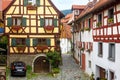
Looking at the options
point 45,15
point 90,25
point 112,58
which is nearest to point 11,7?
point 45,15

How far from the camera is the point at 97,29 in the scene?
3231 centimetres

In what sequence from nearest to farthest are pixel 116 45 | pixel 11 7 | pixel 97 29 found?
pixel 116 45 → pixel 97 29 → pixel 11 7

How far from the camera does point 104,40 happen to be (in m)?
29.4

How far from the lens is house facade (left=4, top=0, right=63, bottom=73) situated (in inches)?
1665

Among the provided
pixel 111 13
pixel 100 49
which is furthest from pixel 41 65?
pixel 111 13

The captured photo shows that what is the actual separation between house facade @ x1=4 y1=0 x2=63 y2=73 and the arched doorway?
176mm

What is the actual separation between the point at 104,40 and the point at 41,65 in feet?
50.7

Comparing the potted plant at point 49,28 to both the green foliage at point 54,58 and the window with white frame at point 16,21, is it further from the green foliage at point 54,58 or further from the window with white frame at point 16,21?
the window with white frame at point 16,21

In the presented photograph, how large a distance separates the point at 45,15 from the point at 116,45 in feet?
61.6

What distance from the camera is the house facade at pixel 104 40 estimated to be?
2549 centimetres

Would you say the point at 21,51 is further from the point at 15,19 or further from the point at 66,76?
the point at 66,76

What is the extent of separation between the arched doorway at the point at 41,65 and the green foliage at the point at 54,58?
130cm

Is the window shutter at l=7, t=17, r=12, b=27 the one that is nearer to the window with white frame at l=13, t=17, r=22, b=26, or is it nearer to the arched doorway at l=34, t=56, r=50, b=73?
the window with white frame at l=13, t=17, r=22, b=26

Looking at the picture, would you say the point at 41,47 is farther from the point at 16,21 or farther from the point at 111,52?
the point at 111,52
